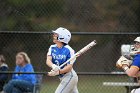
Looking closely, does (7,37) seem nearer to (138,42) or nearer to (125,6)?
(125,6)

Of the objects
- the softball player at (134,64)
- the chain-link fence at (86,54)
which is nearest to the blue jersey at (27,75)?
the chain-link fence at (86,54)

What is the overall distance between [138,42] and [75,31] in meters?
3.30

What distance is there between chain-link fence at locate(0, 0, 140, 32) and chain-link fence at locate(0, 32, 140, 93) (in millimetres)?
168

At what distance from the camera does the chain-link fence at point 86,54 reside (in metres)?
12.2

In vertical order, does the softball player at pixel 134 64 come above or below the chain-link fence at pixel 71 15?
below

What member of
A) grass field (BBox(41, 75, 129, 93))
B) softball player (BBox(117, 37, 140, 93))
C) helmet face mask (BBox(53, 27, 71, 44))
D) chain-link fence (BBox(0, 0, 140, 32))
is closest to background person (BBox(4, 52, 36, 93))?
chain-link fence (BBox(0, 0, 140, 32))

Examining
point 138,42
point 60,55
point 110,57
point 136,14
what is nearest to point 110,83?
point 110,57

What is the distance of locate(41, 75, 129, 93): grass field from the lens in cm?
1257

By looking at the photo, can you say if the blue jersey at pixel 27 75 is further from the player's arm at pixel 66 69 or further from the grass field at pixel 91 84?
the player's arm at pixel 66 69

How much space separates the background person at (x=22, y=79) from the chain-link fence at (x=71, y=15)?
1.79ft

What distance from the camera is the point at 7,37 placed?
12273 millimetres

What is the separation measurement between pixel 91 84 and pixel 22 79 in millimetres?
1475

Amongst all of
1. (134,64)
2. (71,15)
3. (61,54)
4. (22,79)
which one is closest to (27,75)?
(22,79)

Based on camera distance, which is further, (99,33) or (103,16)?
(103,16)
